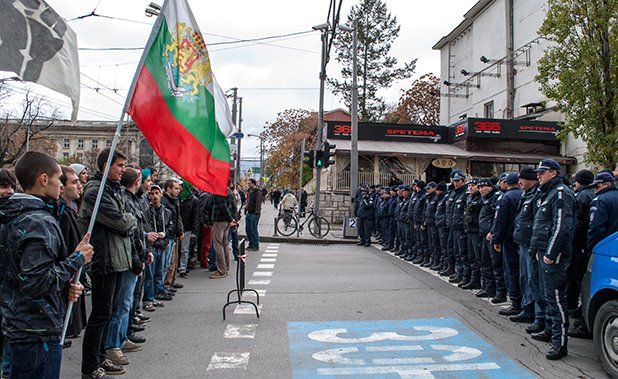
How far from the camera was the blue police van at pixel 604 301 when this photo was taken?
15.9ft

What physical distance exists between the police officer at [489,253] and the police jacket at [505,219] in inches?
17.9

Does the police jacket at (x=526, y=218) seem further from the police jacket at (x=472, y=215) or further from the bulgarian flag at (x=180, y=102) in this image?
the bulgarian flag at (x=180, y=102)

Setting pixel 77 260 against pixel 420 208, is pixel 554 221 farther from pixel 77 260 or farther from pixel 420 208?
pixel 420 208

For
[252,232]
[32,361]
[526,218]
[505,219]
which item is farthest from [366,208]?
[32,361]

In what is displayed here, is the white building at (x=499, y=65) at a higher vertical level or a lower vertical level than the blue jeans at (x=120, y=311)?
higher

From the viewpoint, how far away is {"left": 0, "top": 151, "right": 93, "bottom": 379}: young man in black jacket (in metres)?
3.02

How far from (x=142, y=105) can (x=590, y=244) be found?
18.8 ft

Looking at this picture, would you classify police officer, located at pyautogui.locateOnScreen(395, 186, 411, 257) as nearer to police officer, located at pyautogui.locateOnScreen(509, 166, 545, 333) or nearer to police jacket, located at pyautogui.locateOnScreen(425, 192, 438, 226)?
police jacket, located at pyautogui.locateOnScreen(425, 192, 438, 226)

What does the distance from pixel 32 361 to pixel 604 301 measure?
531 cm

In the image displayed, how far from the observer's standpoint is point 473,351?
18.5 ft

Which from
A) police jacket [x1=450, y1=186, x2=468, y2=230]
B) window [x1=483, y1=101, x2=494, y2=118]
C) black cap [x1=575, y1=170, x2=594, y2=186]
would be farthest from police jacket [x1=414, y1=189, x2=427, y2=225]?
window [x1=483, y1=101, x2=494, y2=118]

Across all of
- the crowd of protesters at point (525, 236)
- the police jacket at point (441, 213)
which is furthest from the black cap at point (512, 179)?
the police jacket at point (441, 213)

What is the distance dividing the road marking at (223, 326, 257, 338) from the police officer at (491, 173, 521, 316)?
4090mm

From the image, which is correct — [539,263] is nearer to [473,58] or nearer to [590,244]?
[590,244]
